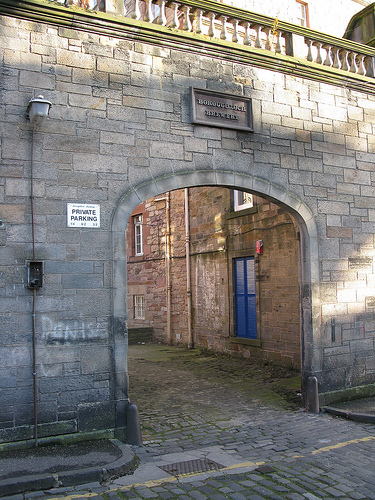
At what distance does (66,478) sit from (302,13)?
14088 mm

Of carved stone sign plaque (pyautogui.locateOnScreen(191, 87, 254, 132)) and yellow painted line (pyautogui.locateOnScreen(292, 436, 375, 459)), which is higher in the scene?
carved stone sign plaque (pyautogui.locateOnScreen(191, 87, 254, 132))

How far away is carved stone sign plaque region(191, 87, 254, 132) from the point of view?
22.5 feet

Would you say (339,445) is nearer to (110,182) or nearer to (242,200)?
(110,182)

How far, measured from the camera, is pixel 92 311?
598cm

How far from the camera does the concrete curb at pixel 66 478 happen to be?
441cm

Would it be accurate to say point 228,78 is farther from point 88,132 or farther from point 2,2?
point 2,2

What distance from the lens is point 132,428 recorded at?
5840 millimetres

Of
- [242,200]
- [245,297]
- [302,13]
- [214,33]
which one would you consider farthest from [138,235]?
[214,33]

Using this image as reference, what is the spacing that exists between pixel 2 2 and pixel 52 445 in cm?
532

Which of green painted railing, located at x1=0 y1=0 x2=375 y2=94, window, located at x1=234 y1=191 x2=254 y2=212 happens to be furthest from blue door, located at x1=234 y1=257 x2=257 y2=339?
green painted railing, located at x1=0 y1=0 x2=375 y2=94

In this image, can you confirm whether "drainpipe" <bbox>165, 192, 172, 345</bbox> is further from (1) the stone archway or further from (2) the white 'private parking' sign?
(2) the white 'private parking' sign

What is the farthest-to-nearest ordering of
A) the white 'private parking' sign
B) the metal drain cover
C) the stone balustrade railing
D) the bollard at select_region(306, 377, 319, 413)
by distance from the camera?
the bollard at select_region(306, 377, 319, 413) < the stone balustrade railing < the white 'private parking' sign < the metal drain cover

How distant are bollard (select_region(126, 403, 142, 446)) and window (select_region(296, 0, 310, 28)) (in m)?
12.5

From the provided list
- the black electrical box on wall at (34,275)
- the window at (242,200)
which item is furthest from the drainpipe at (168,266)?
the black electrical box on wall at (34,275)
